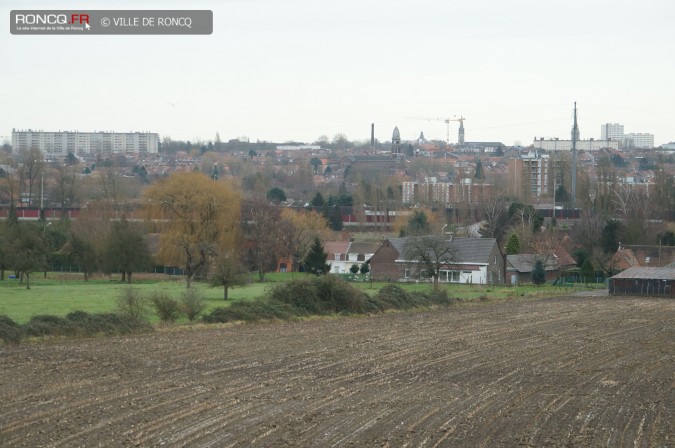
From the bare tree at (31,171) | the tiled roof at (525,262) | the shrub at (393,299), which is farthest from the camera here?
the bare tree at (31,171)

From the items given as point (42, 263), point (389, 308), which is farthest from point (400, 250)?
point (389, 308)

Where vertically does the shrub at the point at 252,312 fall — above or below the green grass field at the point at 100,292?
above

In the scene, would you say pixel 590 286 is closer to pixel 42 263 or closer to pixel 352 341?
pixel 42 263

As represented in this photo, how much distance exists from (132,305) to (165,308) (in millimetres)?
1174

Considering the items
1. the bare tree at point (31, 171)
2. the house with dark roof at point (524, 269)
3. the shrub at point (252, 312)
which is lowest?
the house with dark roof at point (524, 269)

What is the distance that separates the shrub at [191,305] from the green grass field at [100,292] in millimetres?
1211

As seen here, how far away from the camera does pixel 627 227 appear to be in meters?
77.6

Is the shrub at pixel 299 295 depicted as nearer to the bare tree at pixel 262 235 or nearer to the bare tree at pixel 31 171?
the bare tree at pixel 262 235

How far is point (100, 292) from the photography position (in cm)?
5041

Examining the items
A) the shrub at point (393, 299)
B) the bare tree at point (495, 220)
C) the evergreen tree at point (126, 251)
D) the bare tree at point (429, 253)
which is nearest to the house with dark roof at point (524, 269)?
the bare tree at point (429, 253)

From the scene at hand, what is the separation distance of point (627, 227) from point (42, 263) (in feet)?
142

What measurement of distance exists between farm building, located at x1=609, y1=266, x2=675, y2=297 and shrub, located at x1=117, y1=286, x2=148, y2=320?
29.6 metres

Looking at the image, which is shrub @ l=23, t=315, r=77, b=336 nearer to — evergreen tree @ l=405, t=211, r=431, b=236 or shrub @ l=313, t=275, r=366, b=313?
shrub @ l=313, t=275, r=366, b=313

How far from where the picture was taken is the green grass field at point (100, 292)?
39.5 metres
